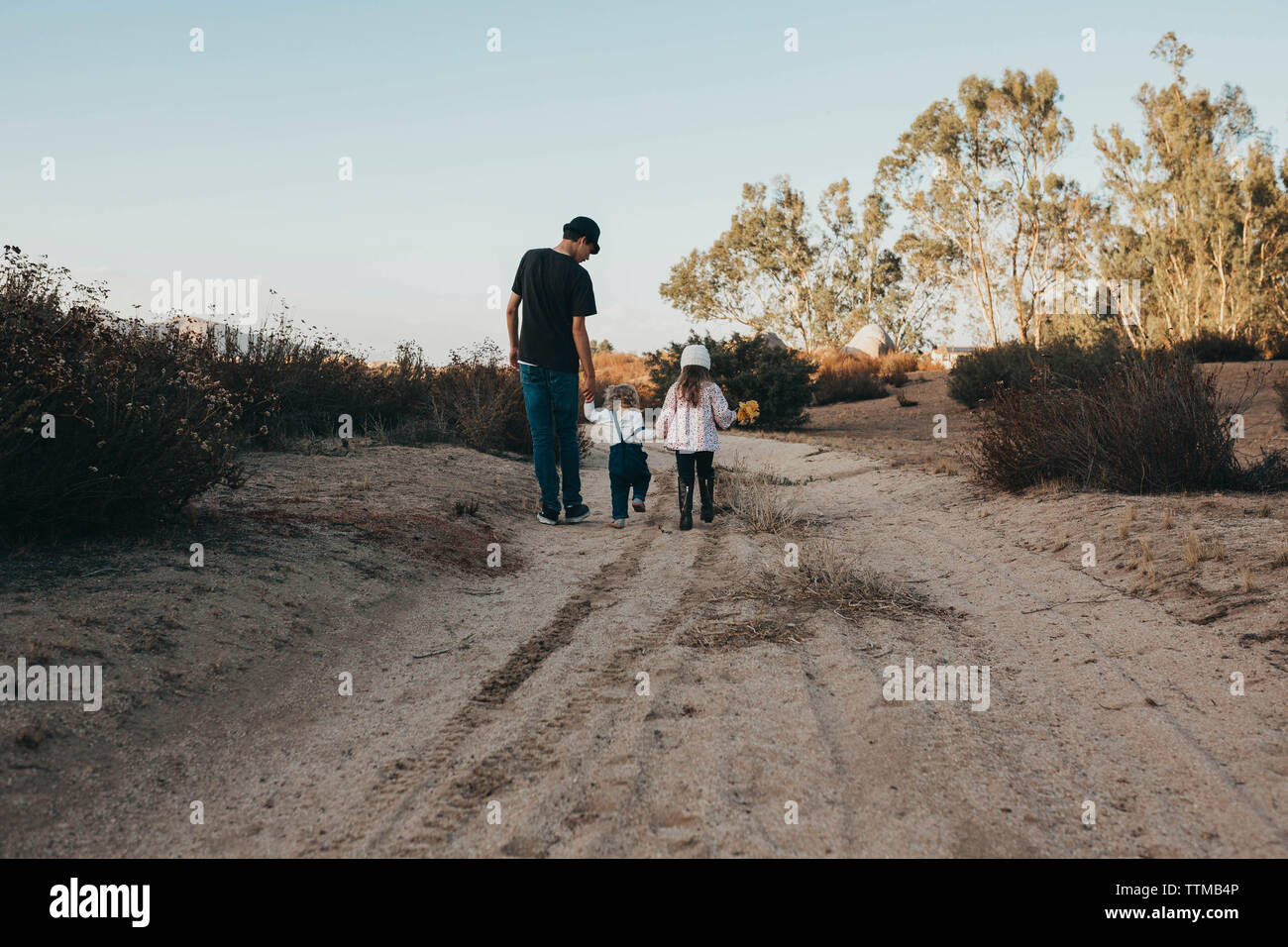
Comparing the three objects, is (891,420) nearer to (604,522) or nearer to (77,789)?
(604,522)

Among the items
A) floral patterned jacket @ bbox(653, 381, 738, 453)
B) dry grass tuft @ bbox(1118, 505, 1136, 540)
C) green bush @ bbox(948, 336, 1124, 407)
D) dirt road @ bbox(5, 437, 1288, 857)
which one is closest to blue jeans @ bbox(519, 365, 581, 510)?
floral patterned jacket @ bbox(653, 381, 738, 453)

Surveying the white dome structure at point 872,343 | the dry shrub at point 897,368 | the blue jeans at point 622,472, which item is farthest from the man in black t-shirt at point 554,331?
the white dome structure at point 872,343

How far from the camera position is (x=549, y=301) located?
6.57 metres

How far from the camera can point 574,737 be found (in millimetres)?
2887

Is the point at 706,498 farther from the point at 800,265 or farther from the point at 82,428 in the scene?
the point at 800,265

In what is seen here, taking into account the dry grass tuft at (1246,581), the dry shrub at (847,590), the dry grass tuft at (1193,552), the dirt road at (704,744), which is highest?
the dry grass tuft at (1193,552)

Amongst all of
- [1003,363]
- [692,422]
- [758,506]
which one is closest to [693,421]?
[692,422]

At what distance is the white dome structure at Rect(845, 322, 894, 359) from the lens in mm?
36625

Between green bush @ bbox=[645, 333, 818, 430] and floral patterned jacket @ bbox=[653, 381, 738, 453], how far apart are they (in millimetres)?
11663

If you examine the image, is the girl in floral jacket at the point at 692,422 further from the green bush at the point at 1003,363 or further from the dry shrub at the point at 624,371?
the dry shrub at the point at 624,371

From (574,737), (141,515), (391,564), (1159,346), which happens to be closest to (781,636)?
(574,737)

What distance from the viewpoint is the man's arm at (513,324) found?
6.68m

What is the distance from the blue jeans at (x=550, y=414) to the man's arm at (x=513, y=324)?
11 cm
